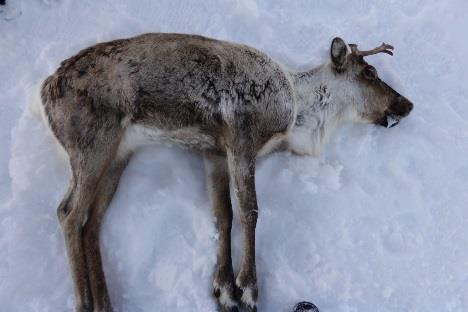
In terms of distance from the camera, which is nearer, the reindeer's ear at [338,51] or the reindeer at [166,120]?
the reindeer at [166,120]

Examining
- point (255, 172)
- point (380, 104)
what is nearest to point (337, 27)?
point (380, 104)

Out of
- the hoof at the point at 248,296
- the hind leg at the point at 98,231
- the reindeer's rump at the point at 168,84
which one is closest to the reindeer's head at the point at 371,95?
the reindeer's rump at the point at 168,84

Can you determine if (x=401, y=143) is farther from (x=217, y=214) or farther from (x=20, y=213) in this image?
(x=20, y=213)

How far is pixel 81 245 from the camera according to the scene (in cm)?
412

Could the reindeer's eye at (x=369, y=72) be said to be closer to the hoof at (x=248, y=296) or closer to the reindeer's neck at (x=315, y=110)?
the reindeer's neck at (x=315, y=110)

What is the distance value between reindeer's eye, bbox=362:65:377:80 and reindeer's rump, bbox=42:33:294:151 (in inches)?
35.3

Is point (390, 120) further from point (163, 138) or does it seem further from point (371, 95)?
point (163, 138)

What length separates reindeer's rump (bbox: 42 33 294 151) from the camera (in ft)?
13.7

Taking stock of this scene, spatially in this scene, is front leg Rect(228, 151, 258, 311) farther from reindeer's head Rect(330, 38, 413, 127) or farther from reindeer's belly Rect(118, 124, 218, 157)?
reindeer's head Rect(330, 38, 413, 127)

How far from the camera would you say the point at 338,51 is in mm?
4719

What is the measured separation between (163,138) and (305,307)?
Answer: 1.59 m

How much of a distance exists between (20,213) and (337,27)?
3.04 m

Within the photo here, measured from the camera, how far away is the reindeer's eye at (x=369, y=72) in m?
4.88

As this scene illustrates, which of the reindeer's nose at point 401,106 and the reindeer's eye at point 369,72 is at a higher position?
the reindeer's eye at point 369,72
